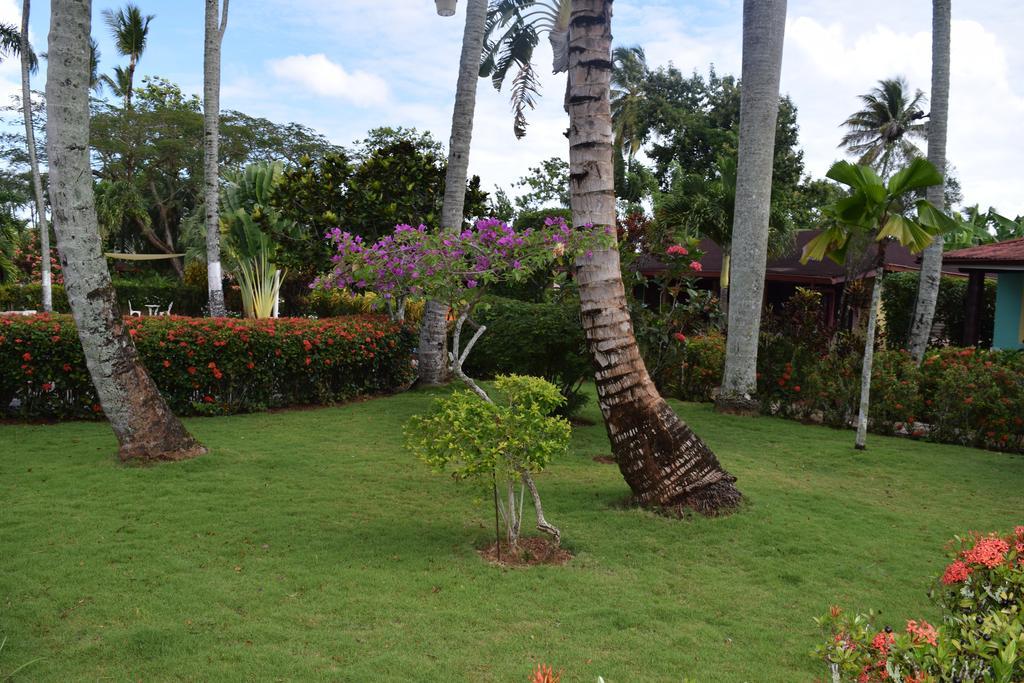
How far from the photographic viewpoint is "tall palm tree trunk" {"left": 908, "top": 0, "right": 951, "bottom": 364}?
46.6 ft

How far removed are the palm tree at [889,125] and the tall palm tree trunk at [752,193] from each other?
99.4 feet

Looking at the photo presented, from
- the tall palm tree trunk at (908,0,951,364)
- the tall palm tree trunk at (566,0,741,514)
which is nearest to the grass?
the tall palm tree trunk at (566,0,741,514)

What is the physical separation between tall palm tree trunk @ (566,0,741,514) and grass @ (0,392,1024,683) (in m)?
0.38

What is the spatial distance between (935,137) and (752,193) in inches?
174

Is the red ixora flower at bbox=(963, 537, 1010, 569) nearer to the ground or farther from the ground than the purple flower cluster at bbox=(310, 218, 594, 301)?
nearer to the ground

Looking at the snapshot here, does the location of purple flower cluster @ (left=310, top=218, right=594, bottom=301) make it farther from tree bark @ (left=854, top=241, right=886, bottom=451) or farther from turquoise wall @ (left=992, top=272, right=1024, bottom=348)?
turquoise wall @ (left=992, top=272, right=1024, bottom=348)

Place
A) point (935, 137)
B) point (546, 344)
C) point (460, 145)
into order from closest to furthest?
point (546, 344), point (460, 145), point (935, 137)

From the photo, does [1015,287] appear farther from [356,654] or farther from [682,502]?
[356,654]

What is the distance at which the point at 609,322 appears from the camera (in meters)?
6.59

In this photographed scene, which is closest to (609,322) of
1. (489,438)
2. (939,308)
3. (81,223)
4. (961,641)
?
(489,438)

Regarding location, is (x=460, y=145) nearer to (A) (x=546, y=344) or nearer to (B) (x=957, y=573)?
(A) (x=546, y=344)

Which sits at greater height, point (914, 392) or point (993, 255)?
point (993, 255)

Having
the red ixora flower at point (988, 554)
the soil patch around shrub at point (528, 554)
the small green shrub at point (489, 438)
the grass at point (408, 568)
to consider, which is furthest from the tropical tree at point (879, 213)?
the red ixora flower at point (988, 554)

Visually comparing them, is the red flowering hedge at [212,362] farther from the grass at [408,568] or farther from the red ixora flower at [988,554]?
the red ixora flower at [988,554]
